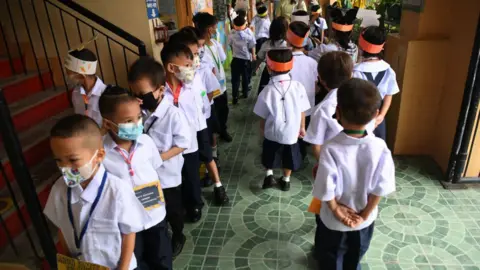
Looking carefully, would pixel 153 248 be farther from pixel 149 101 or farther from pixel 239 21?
pixel 239 21

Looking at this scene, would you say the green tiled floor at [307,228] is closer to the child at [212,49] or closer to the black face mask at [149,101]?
the child at [212,49]

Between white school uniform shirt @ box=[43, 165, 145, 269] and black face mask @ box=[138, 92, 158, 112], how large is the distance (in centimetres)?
64

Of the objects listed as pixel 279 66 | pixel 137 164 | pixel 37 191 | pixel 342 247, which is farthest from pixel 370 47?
pixel 37 191

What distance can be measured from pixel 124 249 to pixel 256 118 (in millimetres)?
3747

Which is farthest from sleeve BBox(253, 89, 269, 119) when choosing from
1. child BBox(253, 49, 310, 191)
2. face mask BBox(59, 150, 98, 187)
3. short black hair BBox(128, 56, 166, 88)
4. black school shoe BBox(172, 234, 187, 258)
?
face mask BBox(59, 150, 98, 187)

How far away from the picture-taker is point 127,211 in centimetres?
148

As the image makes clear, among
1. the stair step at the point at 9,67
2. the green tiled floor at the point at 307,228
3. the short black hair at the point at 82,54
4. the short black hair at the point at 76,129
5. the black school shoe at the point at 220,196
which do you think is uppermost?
the short black hair at the point at 82,54

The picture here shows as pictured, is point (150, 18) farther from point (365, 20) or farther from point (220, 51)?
point (365, 20)

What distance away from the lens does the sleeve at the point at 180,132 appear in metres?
2.16

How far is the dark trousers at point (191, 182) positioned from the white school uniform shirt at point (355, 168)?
1.21 metres

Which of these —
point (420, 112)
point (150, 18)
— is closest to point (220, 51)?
point (150, 18)

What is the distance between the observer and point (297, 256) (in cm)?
253

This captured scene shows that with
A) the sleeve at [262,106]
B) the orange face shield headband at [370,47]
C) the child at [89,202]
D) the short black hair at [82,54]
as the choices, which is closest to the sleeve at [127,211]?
the child at [89,202]

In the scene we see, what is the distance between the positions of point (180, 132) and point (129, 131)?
0.52m
